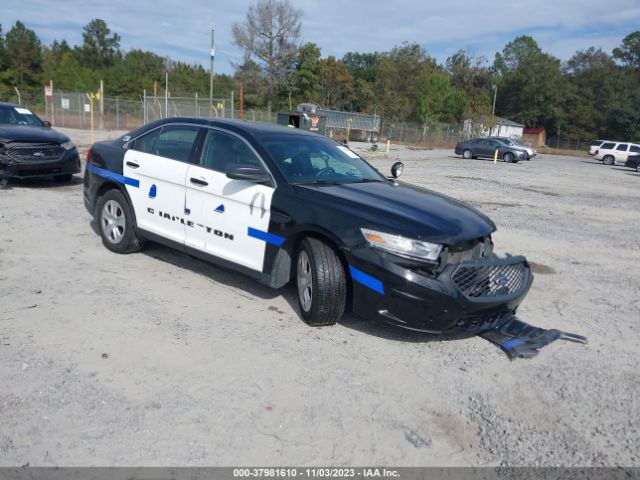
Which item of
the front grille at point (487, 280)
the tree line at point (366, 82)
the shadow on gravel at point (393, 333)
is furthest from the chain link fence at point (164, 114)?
the front grille at point (487, 280)

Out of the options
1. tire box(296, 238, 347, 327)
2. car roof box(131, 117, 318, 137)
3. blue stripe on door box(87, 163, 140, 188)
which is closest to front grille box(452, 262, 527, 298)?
tire box(296, 238, 347, 327)

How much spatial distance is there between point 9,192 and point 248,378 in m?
8.20

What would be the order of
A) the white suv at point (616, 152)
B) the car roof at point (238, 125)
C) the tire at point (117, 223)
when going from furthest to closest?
the white suv at point (616, 152) < the tire at point (117, 223) < the car roof at point (238, 125)

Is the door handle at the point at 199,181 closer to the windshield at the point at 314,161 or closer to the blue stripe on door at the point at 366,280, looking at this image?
the windshield at the point at 314,161

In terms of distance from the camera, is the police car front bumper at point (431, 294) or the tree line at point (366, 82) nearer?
the police car front bumper at point (431, 294)

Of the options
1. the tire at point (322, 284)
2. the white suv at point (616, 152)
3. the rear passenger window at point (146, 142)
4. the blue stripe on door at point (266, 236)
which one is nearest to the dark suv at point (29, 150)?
the rear passenger window at point (146, 142)

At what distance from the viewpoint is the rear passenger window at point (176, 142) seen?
5.57m

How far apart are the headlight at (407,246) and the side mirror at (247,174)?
1.28m

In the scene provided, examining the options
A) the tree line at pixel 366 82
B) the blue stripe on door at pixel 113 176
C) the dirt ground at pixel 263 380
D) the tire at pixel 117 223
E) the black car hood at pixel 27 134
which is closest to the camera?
the dirt ground at pixel 263 380

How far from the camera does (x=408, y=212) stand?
14.5ft

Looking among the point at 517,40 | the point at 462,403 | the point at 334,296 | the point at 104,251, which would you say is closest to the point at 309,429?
the point at 462,403

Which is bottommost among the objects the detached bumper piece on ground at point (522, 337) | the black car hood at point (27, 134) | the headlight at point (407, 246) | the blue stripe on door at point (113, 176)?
the detached bumper piece on ground at point (522, 337)

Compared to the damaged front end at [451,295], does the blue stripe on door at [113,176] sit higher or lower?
higher

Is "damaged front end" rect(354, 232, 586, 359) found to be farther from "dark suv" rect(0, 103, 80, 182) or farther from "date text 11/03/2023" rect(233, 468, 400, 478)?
"dark suv" rect(0, 103, 80, 182)
